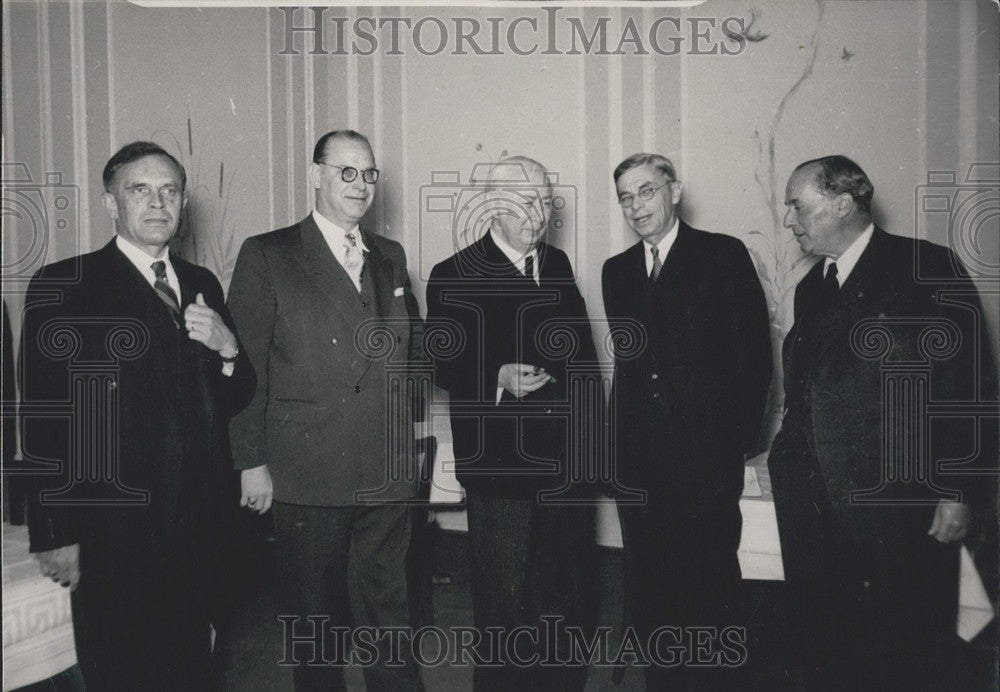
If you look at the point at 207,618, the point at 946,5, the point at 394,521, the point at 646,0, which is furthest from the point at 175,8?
the point at 946,5

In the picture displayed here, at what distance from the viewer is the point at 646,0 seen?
195cm

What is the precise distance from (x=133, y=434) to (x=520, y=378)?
907mm

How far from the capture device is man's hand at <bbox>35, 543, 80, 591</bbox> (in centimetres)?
189

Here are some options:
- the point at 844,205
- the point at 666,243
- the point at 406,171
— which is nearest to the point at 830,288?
the point at 844,205

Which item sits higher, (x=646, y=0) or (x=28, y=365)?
(x=646, y=0)

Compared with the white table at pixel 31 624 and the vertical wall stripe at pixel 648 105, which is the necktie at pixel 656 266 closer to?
the vertical wall stripe at pixel 648 105

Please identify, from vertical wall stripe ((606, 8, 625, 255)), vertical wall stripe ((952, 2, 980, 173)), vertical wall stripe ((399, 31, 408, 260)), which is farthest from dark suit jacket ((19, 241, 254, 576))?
vertical wall stripe ((952, 2, 980, 173))

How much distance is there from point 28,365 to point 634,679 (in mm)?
1619

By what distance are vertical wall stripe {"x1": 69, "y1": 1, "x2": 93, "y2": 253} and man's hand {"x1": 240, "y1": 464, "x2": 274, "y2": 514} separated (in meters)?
0.67

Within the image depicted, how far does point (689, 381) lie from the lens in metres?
1.93

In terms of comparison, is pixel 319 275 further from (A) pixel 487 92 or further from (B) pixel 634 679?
(B) pixel 634 679

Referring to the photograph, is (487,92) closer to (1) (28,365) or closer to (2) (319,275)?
(2) (319,275)

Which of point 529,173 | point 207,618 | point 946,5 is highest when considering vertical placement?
point 946,5

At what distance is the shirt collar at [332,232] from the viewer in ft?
6.29
